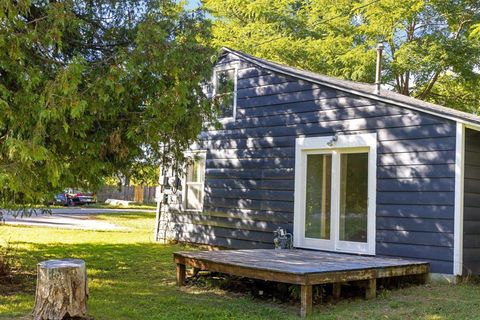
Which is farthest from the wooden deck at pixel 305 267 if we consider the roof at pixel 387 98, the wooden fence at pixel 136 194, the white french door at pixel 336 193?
the wooden fence at pixel 136 194

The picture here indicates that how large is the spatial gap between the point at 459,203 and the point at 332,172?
2.22 meters

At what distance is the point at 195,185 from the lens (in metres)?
11.7

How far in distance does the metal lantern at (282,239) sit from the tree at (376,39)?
8.99m

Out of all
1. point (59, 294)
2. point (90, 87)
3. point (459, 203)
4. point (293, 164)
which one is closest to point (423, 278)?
point (459, 203)

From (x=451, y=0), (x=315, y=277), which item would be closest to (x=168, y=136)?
(x=315, y=277)

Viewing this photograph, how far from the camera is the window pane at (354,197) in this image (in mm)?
8523

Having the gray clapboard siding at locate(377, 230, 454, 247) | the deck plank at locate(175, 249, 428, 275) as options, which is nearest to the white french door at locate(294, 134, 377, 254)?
the gray clapboard siding at locate(377, 230, 454, 247)

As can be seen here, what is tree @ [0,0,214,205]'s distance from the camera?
211 inches

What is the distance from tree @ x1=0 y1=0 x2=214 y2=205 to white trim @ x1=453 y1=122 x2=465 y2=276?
359 cm

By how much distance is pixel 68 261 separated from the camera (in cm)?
543

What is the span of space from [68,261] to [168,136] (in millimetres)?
2639

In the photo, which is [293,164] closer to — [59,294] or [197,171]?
[197,171]

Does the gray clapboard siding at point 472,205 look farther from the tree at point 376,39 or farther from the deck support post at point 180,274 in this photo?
the tree at point 376,39

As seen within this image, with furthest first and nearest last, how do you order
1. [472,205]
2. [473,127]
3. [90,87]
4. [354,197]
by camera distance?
[354,197]
[472,205]
[473,127]
[90,87]
